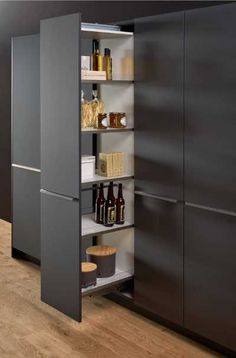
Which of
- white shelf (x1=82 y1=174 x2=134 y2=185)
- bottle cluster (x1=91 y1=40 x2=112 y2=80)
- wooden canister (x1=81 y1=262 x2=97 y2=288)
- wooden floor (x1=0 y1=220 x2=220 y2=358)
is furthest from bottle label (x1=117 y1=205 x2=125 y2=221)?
bottle cluster (x1=91 y1=40 x2=112 y2=80)

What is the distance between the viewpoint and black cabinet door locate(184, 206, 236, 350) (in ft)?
A: 8.98

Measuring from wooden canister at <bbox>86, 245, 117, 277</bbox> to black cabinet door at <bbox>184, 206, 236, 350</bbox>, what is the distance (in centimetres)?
65

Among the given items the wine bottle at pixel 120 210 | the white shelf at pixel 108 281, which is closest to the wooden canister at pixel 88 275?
the white shelf at pixel 108 281

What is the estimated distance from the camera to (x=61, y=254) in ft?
10.8

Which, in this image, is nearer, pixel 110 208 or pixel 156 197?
pixel 156 197

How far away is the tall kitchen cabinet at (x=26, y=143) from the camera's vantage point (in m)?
4.04

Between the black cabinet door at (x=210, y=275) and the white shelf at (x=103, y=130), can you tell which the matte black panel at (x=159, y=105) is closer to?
the white shelf at (x=103, y=130)

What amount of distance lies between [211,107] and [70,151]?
0.89 m

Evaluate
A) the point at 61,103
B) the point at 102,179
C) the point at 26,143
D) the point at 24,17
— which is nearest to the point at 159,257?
the point at 102,179

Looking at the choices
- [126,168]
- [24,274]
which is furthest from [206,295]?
[24,274]

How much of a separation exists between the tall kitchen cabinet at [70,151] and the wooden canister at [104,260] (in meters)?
0.05

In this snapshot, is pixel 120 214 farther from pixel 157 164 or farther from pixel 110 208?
pixel 157 164

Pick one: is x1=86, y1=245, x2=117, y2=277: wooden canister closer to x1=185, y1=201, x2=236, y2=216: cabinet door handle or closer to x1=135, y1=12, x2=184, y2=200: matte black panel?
x1=135, y1=12, x2=184, y2=200: matte black panel

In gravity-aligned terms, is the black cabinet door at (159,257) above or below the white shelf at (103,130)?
below
